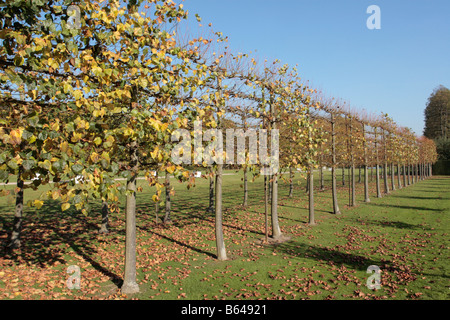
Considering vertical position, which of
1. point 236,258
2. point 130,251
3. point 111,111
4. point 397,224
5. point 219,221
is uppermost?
point 111,111

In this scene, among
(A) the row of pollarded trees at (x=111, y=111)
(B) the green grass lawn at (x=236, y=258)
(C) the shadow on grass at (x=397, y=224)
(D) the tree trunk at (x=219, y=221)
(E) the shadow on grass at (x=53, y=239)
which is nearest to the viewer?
(A) the row of pollarded trees at (x=111, y=111)

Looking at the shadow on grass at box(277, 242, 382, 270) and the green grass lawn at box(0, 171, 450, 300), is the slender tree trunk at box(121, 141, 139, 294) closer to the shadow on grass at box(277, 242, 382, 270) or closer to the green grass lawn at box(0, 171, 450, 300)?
the green grass lawn at box(0, 171, 450, 300)

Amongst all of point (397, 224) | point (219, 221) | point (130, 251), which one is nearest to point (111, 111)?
point (130, 251)

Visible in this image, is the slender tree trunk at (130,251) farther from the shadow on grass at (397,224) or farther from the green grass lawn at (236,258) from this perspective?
the shadow on grass at (397,224)

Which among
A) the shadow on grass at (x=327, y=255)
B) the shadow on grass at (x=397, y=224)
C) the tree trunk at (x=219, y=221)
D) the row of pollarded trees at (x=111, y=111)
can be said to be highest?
the row of pollarded trees at (x=111, y=111)

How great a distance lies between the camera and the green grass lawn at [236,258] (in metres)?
7.07

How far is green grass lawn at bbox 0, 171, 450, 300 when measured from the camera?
7.07 metres

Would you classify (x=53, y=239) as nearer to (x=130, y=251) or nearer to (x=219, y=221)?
(x=130, y=251)

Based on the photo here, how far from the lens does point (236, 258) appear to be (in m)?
9.73

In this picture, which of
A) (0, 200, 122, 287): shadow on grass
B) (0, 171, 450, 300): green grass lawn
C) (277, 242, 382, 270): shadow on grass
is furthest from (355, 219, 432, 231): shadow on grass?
(0, 200, 122, 287): shadow on grass

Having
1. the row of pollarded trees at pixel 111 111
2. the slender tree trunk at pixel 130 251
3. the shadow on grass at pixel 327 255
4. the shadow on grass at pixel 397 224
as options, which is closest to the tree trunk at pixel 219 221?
the row of pollarded trees at pixel 111 111
